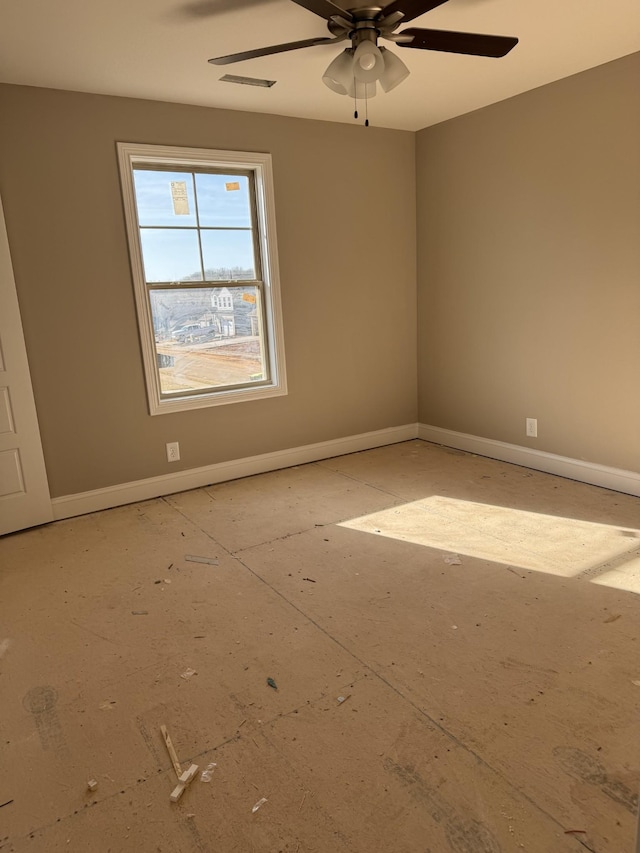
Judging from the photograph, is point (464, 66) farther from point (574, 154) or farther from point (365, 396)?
point (365, 396)

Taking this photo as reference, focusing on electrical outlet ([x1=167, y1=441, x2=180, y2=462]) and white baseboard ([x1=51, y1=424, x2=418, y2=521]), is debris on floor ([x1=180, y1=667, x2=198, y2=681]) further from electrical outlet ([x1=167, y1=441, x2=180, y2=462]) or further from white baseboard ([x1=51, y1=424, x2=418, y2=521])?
electrical outlet ([x1=167, y1=441, x2=180, y2=462])

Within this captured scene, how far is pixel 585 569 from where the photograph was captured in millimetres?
2709

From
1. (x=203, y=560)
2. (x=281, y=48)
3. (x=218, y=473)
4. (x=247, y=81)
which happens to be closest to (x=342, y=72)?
(x=281, y=48)

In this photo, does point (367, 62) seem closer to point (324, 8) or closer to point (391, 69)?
point (391, 69)

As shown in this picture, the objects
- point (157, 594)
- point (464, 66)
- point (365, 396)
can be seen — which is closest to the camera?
point (157, 594)

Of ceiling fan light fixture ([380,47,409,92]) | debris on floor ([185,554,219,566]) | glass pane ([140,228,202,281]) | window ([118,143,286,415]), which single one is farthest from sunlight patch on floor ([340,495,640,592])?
ceiling fan light fixture ([380,47,409,92])

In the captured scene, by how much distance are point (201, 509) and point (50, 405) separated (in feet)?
3.80

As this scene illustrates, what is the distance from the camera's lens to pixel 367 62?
2.39m

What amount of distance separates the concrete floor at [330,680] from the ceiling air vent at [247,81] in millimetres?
2619

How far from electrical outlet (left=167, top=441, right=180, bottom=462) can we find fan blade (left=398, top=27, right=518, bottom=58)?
2786 mm

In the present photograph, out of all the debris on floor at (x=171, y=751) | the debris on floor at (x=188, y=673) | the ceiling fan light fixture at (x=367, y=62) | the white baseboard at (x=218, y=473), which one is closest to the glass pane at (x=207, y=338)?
the white baseboard at (x=218, y=473)

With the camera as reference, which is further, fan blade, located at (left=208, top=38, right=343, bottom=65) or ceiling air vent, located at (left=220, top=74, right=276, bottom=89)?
ceiling air vent, located at (left=220, top=74, right=276, bottom=89)

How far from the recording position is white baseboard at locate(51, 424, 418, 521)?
375cm

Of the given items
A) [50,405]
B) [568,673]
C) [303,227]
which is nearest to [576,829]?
[568,673]
